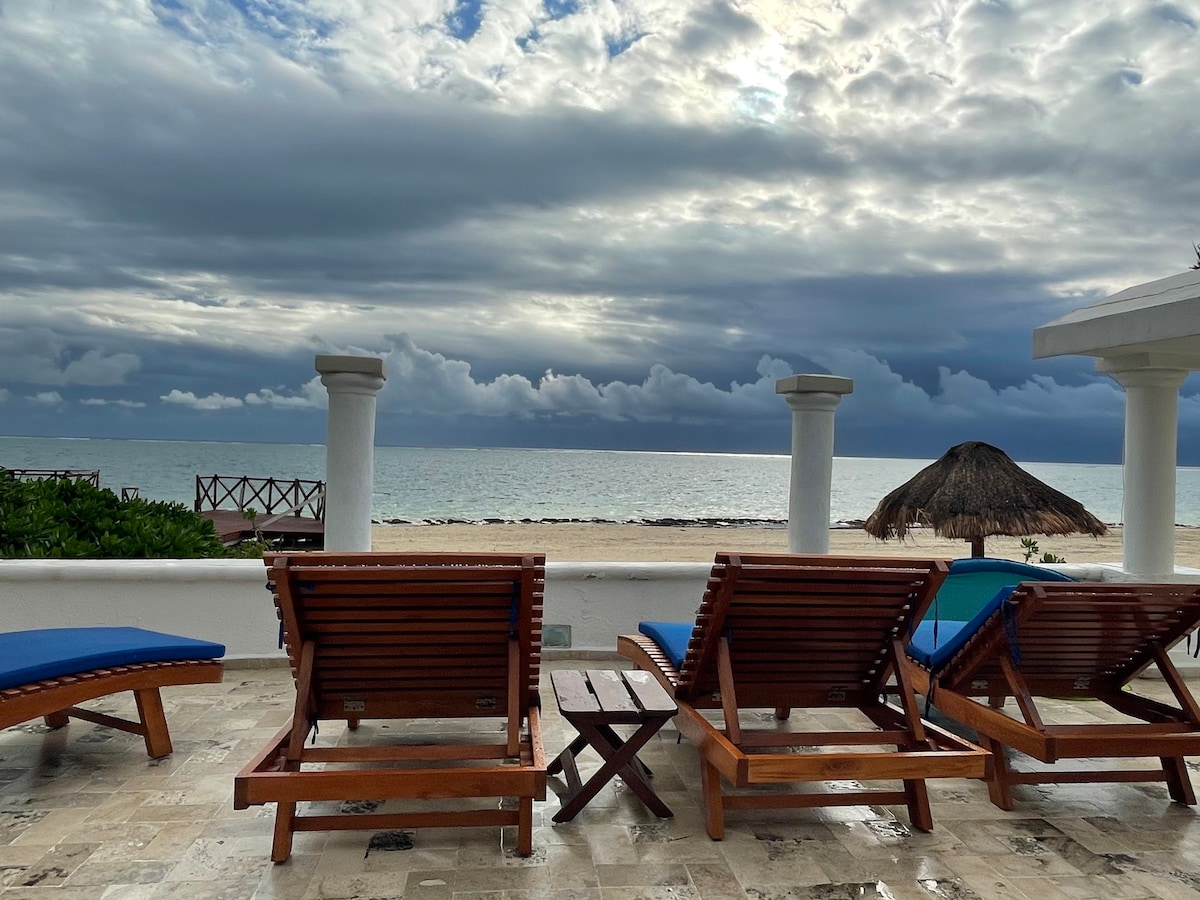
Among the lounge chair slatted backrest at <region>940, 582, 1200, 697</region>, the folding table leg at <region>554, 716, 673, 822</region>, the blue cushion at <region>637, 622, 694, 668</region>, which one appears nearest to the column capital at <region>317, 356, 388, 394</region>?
the blue cushion at <region>637, 622, 694, 668</region>

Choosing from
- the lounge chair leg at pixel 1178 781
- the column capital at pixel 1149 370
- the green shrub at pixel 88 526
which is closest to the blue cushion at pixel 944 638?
the lounge chair leg at pixel 1178 781

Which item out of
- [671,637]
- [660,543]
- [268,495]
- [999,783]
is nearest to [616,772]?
[671,637]

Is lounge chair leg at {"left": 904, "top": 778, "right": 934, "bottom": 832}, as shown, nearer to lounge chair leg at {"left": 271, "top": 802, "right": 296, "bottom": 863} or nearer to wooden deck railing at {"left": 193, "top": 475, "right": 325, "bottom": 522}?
lounge chair leg at {"left": 271, "top": 802, "right": 296, "bottom": 863}

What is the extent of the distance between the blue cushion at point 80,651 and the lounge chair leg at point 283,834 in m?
1.19

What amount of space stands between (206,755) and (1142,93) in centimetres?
993

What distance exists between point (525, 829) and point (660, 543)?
65.7ft

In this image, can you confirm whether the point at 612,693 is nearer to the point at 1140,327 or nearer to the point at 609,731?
the point at 609,731

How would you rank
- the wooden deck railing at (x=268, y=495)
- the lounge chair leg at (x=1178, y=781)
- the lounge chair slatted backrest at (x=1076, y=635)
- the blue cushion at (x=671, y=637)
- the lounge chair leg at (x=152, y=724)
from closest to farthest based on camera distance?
1. the lounge chair slatted backrest at (x=1076, y=635)
2. the lounge chair leg at (x=1178, y=781)
3. the lounge chair leg at (x=152, y=724)
4. the blue cushion at (x=671, y=637)
5. the wooden deck railing at (x=268, y=495)

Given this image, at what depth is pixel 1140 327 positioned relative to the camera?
4961mm

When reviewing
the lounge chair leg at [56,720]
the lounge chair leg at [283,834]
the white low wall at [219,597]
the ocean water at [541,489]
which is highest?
the white low wall at [219,597]

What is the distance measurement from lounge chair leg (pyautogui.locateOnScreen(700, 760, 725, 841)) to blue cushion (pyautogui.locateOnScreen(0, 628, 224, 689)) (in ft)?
7.14

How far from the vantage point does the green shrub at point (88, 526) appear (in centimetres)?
625

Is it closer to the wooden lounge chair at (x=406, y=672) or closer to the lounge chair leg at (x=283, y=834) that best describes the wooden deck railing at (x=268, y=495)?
the wooden lounge chair at (x=406, y=672)

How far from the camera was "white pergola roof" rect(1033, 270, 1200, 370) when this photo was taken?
474 centimetres
